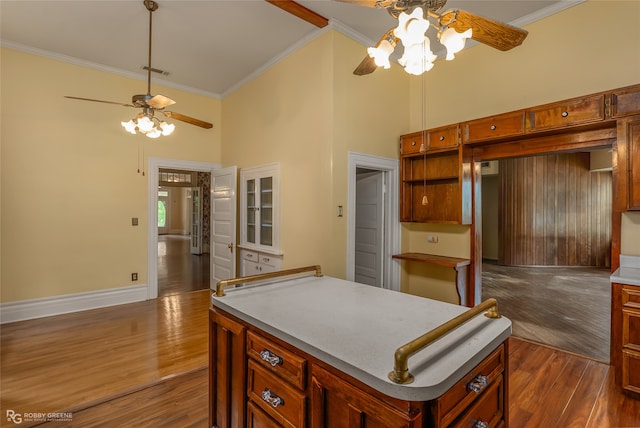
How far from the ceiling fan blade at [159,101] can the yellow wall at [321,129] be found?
1417 millimetres

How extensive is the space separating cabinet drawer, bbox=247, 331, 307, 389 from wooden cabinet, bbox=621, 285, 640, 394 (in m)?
2.58

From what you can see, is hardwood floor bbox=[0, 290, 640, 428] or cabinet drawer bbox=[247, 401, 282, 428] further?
hardwood floor bbox=[0, 290, 640, 428]

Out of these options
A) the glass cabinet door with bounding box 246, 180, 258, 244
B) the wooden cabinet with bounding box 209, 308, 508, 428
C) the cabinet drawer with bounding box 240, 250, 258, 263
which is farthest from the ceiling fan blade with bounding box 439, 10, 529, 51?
the cabinet drawer with bounding box 240, 250, 258, 263

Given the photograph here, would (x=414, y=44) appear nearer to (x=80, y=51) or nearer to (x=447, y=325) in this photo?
(x=447, y=325)

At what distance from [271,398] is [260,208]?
3.21 meters

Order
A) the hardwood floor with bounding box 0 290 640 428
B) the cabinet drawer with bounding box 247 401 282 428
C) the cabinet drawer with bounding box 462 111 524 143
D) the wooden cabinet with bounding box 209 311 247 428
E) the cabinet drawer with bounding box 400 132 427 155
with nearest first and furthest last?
the cabinet drawer with bounding box 247 401 282 428 → the wooden cabinet with bounding box 209 311 247 428 → the hardwood floor with bounding box 0 290 640 428 → the cabinet drawer with bounding box 462 111 524 143 → the cabinet drawer with bounding box 400 132 427 155

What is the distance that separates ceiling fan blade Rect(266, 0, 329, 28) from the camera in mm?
2794

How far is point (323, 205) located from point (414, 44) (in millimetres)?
1959

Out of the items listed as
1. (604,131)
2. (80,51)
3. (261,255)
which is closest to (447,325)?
(604,131)

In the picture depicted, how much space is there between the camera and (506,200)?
8023 mm

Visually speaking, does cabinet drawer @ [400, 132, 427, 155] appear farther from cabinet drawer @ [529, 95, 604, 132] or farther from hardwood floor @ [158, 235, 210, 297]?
hardwood floor @ [158, 235, 210, 297]

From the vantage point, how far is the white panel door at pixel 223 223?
4.63 meters

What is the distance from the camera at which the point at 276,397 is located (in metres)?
1.28

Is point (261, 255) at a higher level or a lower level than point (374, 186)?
lower
